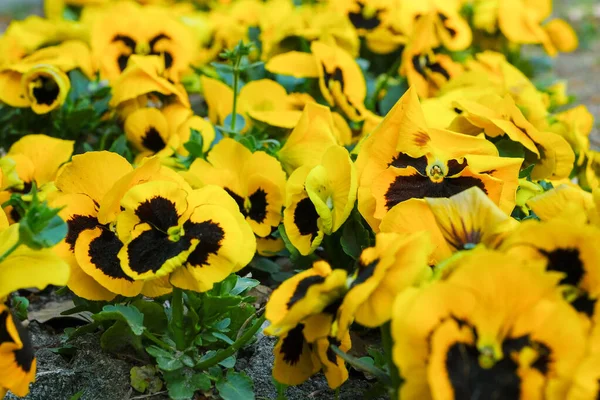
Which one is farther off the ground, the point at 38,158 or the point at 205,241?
the point at 205,241

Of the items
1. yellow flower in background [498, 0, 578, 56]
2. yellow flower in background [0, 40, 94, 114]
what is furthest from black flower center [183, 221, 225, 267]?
yellow flower in background [498, 0, 578, 56]

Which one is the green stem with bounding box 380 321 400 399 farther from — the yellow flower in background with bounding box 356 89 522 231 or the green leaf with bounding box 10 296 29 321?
the green leaf with bounding box 10 296 29 321

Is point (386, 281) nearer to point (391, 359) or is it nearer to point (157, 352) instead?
point (391, 359)

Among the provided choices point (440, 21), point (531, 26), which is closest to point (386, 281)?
point (440, 21)

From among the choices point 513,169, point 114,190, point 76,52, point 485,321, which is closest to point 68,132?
point 76,52

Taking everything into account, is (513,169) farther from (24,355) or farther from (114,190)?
(24,355)
